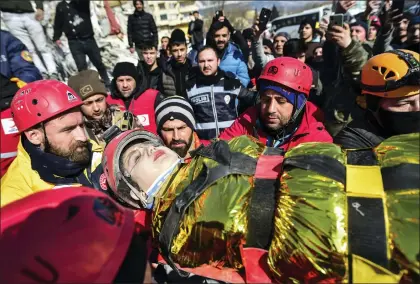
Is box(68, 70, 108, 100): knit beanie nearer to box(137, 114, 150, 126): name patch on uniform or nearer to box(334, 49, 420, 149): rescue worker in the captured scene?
box(137, 114, 150, 126): name patch on uniform

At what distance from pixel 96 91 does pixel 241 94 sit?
1.90 m

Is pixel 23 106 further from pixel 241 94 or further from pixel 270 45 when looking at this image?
pixel 270 45

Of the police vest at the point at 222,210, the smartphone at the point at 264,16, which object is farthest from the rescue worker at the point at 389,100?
the smartphone at the point at 264,16

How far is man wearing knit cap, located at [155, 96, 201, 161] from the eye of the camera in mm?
3361

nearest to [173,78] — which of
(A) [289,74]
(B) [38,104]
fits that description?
(A) [289,74]

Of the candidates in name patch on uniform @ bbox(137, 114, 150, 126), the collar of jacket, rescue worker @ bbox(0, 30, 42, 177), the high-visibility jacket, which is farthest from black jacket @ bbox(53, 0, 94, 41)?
the collar of jacket

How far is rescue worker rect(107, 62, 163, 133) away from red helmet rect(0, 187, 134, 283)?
10.6 feet

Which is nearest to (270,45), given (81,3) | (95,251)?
(81,3)

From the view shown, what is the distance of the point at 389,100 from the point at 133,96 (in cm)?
350

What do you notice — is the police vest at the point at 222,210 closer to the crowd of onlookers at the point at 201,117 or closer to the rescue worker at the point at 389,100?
the crowd of onlookers at the point at 201,117

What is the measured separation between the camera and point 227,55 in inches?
186

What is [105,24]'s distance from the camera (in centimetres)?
1438

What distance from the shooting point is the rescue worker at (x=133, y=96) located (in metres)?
4.46

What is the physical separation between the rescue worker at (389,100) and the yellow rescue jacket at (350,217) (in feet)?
1.90
